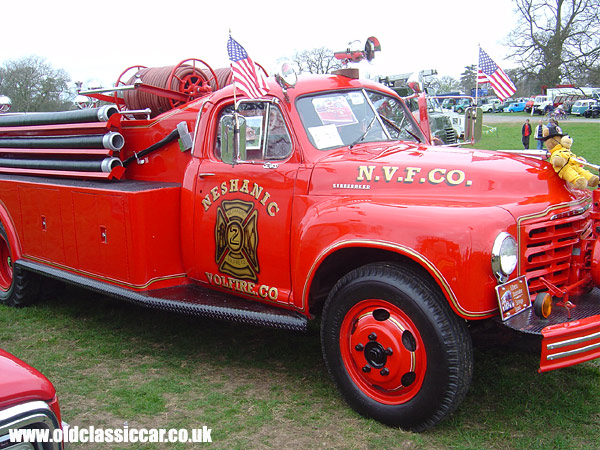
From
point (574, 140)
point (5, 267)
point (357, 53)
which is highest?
point (357, 53)

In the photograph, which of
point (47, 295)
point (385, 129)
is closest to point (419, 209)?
point (385, 129)

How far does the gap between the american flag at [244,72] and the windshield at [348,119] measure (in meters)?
0.34

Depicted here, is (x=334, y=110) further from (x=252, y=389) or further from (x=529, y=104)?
(x=529, y=104)

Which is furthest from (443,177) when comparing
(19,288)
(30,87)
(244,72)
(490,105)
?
(490,105)

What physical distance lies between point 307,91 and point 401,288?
178 cm

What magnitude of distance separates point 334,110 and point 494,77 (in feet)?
6.05

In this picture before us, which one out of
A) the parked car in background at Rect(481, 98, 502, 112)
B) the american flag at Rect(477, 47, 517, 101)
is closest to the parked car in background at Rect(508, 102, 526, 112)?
the parked car in background at Rect(481, 98, 502, 112)

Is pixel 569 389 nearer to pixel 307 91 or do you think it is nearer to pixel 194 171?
pixel 307 91

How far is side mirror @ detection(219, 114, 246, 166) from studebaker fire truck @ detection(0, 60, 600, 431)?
0.02 metres

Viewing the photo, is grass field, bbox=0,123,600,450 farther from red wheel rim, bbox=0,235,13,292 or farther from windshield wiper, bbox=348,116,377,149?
windshield wiper, bbox=348,116,377,149

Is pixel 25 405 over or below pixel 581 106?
below

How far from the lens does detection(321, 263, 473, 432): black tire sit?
3.24 m

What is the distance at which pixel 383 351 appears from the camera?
3.47m

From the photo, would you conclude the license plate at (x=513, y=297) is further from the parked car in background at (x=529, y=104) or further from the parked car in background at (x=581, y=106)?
the parked car in background at (x=529, y=104)
